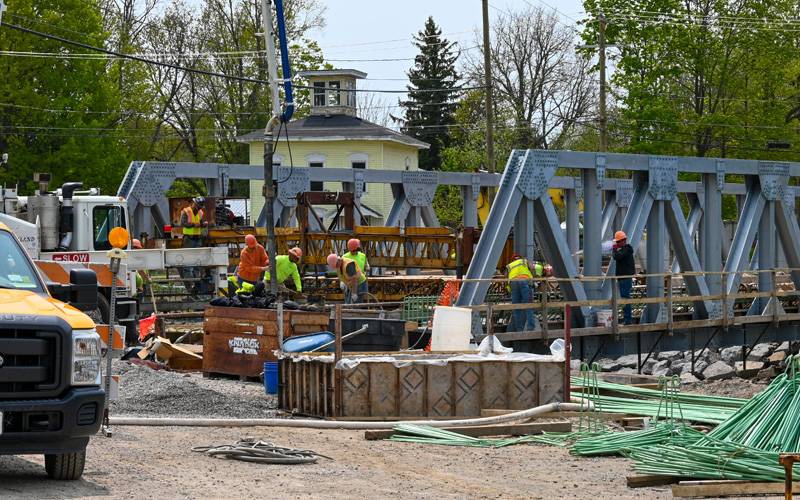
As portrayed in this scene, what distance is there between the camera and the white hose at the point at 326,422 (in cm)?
1406

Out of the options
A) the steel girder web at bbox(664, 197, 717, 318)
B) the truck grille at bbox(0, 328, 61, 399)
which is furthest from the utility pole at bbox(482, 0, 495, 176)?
the truck grille at bbox(0, 328, 61, 399)

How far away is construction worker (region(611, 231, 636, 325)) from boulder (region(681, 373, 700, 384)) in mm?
1617

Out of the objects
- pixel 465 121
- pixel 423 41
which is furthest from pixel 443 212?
pixel 423 41

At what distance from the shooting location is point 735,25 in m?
53.9

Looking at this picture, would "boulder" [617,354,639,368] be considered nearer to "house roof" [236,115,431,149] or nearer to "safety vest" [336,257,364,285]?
"safety vest" [336,257,364,285]

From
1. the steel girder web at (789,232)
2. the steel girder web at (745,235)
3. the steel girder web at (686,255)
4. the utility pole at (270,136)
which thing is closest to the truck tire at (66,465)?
the utility pole at (270,136)

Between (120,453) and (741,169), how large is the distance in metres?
19.9

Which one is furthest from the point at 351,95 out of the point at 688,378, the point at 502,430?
the point at 502,430

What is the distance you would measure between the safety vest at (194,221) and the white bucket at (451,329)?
40.8 feet

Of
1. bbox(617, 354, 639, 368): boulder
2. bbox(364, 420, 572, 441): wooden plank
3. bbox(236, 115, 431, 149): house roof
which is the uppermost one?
bbox(236, 115, 431, 149): house roof

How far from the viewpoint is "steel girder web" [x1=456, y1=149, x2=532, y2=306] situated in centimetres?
2269

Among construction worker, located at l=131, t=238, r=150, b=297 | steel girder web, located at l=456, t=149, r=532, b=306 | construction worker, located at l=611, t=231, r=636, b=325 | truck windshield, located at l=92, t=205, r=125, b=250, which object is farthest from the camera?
construction worker, located at l=131, t=238, r=150, b=297

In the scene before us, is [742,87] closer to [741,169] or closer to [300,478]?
[741,169]

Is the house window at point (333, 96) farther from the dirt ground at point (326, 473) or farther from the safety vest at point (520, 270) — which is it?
the dirt ground at point (326, 473)
